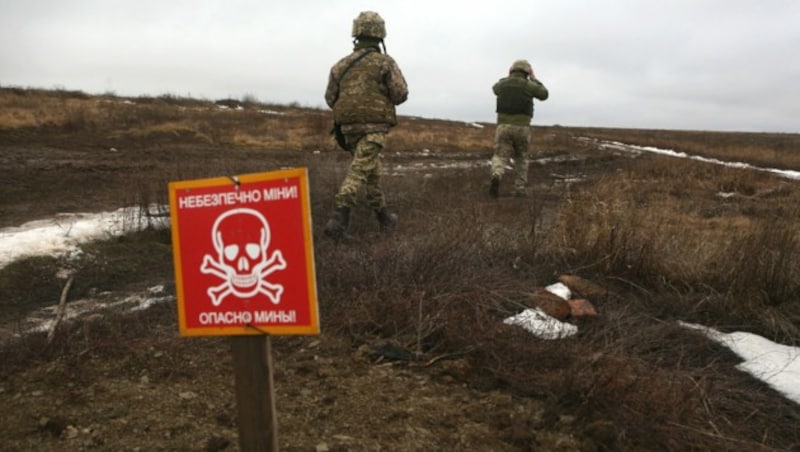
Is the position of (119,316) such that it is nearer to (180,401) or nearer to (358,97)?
(180,401)

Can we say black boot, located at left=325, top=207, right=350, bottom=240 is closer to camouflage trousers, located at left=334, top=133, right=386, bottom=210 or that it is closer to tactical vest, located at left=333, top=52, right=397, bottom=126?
camouflage trousers, located at left=334, top=133, right=386, bottom=210

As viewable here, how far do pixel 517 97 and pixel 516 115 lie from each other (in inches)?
10.3

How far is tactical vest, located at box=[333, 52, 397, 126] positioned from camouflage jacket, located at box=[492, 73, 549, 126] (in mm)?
3402

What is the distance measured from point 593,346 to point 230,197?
2302mm

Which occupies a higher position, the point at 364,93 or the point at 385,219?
the point at 364,93

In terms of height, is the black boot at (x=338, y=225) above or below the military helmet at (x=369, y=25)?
below

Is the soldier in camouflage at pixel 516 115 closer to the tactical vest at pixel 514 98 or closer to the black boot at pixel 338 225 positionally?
the tactical vest at pixel 514 98

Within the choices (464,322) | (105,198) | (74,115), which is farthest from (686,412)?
(74,115)

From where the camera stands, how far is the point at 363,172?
5.68 meters

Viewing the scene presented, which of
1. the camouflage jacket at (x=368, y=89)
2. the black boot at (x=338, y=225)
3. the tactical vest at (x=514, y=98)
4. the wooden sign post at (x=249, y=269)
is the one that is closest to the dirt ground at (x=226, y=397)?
the wooden sign post at (x=249, y=269)

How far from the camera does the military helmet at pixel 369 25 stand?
5590mm

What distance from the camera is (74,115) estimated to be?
629 inches

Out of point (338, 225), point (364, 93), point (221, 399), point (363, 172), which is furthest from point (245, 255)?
point (364, 93)

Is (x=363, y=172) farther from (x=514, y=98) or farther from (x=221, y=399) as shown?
(x=514, y=98)
